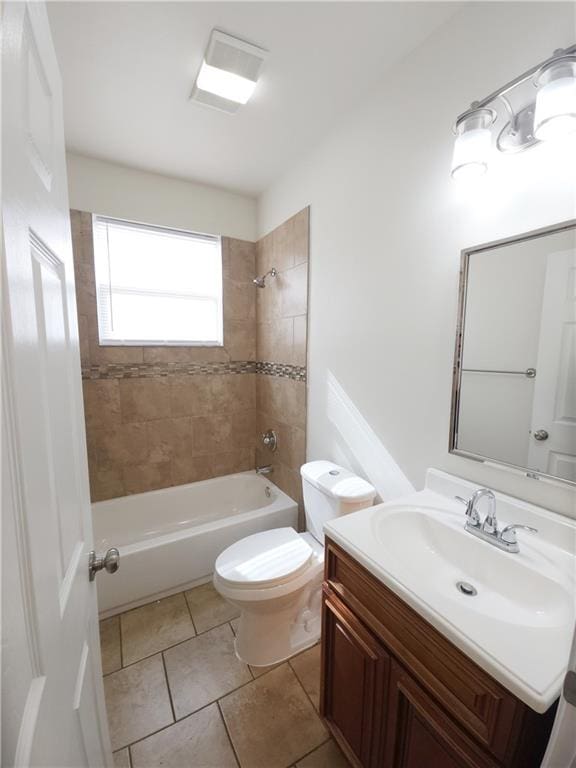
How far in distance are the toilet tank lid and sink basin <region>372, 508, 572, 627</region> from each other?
12.0 inches

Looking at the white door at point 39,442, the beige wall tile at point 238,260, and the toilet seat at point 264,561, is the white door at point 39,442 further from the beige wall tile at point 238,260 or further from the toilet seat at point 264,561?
the beige wall tile at point 238,260

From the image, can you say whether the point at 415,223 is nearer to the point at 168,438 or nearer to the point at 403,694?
the point at 403,694

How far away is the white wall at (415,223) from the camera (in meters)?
0.97

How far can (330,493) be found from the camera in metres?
1.46

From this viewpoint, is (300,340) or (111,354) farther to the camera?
(111,354)

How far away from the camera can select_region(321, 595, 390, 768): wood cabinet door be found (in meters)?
0.90

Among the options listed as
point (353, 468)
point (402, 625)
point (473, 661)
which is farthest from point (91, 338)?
point (473, 661)

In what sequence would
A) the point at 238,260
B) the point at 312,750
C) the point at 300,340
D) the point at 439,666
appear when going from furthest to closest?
the point at 238,260
the point at 300,340
the point at 312,750
the point at 439,666

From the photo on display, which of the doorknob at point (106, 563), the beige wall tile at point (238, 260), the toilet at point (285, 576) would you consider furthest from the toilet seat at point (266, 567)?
the beige wall tile at point (238, 260)

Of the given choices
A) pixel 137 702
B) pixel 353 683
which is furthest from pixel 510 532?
pixel 137 702

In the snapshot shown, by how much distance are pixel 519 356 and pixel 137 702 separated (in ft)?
6.43

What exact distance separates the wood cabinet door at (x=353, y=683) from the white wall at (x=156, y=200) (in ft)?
8.03

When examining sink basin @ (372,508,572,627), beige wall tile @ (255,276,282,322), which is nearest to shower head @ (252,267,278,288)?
beige wall tile @ (255,276,282,322)

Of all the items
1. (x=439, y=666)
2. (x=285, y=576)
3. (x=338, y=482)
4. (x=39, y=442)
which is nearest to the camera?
(x=39, y=442)
